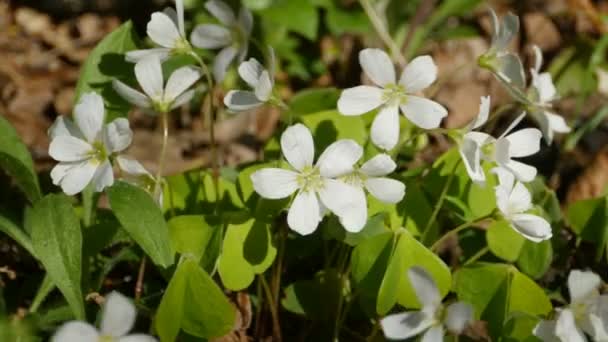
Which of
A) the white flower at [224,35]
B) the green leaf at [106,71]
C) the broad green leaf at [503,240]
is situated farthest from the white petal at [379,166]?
the green leaf at [106,71]

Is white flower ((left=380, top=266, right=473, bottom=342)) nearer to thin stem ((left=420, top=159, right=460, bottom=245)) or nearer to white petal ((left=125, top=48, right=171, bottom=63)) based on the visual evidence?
thin stem ((left=420, top=159, right=460, bottom=245))

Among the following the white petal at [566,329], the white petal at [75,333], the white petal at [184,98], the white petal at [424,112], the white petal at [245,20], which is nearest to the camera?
the white petal at [75,333]

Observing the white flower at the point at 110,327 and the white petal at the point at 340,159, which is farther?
the white petal at the point at 340,159

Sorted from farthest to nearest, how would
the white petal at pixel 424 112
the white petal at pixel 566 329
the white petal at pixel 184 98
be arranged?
1. the white petal at pixel 184 98
2. the white petal at pixel 424 112
3. the white petal at pixel 566 329

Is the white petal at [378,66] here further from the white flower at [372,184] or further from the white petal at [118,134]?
the white petal at [118,134]

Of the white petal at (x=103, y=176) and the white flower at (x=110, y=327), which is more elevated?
the white petal at (x=103, y=176)

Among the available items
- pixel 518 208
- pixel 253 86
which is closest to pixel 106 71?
pixel 253 86
